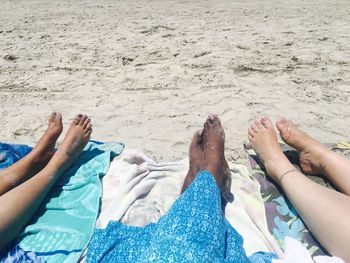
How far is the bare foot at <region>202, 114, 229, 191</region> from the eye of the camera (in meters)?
1.98

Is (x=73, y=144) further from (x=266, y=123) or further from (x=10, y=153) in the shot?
(x=266, y=123)

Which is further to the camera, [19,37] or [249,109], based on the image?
[19,37]

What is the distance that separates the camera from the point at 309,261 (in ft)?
5.06

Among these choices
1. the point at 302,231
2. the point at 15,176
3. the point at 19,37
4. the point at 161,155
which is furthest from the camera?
the point at 19,37

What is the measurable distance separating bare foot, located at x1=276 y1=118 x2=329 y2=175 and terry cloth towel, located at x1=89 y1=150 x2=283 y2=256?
13.3 inches

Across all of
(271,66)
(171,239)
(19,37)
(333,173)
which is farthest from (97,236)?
(19,37)

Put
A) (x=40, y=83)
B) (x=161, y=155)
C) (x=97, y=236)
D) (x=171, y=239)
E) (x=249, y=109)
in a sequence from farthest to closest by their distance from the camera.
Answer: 1. (x=40, y=83)
2. (x=249, y=109)
3. (x=161, y=155)
4. (x=97, y=236)
5. (x=171, y=239)

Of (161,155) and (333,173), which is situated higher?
(333,173)

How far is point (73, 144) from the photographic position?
2.38 m

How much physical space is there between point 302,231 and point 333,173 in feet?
1.40

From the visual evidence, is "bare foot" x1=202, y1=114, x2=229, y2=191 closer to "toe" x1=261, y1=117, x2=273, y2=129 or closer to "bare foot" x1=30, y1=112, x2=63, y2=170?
"toe" x1=261, y1=117, x2=273, y2=129

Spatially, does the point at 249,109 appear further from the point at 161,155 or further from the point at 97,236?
the point at 97,236

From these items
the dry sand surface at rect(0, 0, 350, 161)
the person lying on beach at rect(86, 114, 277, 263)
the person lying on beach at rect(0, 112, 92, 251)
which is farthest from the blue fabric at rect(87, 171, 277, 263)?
the dry sand surface at rect(0, 0, 350, 161)

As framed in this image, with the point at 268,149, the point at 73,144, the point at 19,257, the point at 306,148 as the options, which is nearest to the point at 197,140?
the point at 268,149
